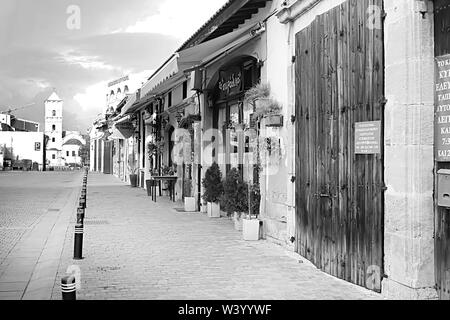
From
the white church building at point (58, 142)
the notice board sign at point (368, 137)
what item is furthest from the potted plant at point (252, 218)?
the white church building at point (58, 142)

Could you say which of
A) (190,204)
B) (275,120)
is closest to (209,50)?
(275,120)

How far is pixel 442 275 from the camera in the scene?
4992mm

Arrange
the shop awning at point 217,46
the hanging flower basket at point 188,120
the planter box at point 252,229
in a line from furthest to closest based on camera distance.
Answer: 1. the hanging flower basket at point 188,120
2. the shop awning at point 217,46
3. the planter box at point 252,229

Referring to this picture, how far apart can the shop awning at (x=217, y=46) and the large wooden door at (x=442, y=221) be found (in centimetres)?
498

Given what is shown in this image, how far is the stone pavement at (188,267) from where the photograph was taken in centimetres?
585

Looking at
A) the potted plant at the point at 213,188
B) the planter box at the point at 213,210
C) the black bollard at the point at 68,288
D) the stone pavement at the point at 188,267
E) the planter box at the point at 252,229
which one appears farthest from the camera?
the planter box at the point at 213,210

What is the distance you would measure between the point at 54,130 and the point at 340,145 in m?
116

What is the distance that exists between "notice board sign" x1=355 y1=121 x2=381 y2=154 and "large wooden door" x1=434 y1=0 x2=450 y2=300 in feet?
2.54

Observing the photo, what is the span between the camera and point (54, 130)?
115 m

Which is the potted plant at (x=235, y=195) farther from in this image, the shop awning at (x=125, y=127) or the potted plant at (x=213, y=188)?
the shop awning at (x=125, y=127)

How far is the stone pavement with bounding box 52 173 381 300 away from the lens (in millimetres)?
5848

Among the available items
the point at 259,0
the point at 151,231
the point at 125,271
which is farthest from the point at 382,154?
the point at 151,231
